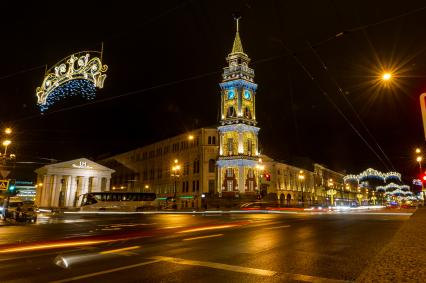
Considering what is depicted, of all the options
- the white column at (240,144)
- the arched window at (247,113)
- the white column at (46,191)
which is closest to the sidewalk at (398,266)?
the white column at (240,144)

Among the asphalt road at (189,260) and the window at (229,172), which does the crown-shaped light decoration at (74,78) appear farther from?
the window at (229,172)

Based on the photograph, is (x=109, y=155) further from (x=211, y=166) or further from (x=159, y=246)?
(x=159, y=246)

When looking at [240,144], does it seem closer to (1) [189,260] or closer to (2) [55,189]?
(2) [55,189]

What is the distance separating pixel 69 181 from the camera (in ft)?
274

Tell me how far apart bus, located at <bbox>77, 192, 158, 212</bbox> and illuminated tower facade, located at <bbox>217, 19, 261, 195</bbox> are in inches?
708

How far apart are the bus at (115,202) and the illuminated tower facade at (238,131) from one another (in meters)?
18.0

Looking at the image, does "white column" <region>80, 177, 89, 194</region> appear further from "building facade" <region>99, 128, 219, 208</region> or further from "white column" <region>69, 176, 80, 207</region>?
"building facade" <region>99, 128, 219, 208</region>

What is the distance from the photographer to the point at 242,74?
230 ft

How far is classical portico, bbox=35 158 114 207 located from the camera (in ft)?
267

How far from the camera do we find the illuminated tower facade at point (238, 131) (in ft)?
223

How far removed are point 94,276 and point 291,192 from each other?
304 ft

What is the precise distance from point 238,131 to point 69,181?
44.1 meters

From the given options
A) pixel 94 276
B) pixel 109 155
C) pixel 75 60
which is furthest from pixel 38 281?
pixel 109 155

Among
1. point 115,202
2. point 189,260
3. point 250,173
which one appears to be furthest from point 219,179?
point 189,260
